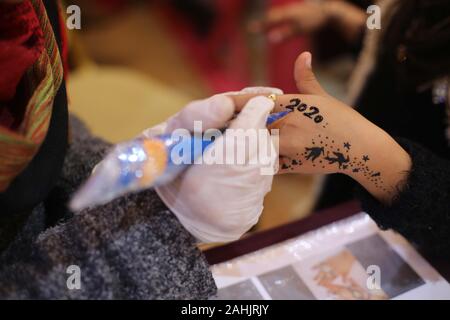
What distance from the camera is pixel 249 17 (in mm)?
1563

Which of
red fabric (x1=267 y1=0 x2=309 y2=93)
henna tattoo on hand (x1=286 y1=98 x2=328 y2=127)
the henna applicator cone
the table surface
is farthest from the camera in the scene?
red fabric (x1=267 y1=0 x2=309 y2=93)

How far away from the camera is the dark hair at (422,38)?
2.51 feet

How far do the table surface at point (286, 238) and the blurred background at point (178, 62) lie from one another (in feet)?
0.69

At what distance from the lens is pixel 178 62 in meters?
1.99

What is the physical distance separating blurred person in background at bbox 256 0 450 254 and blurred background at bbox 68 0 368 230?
4.2 inches

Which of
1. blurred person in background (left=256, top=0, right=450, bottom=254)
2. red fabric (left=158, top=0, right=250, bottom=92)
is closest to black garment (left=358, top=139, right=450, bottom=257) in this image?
blurred person in background (left=256, top=0, right=450, bottom=254)

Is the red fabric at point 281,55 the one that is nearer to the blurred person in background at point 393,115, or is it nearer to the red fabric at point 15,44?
the blurred person in background at point 393,115

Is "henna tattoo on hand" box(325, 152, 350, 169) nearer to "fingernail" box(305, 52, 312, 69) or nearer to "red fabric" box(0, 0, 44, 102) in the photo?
"fingernail" box(305, 52, 312, 69)

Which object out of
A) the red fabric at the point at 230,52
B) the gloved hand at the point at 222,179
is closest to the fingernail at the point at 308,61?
the gloved hand at the point at 222,179

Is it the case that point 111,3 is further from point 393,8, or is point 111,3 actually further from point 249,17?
point 393,8

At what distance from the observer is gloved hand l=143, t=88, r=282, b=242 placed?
1.55 feet

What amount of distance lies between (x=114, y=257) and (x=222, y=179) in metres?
0.14

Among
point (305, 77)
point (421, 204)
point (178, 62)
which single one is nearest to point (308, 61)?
point (305, 77)

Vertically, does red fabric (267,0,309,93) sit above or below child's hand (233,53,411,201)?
below
